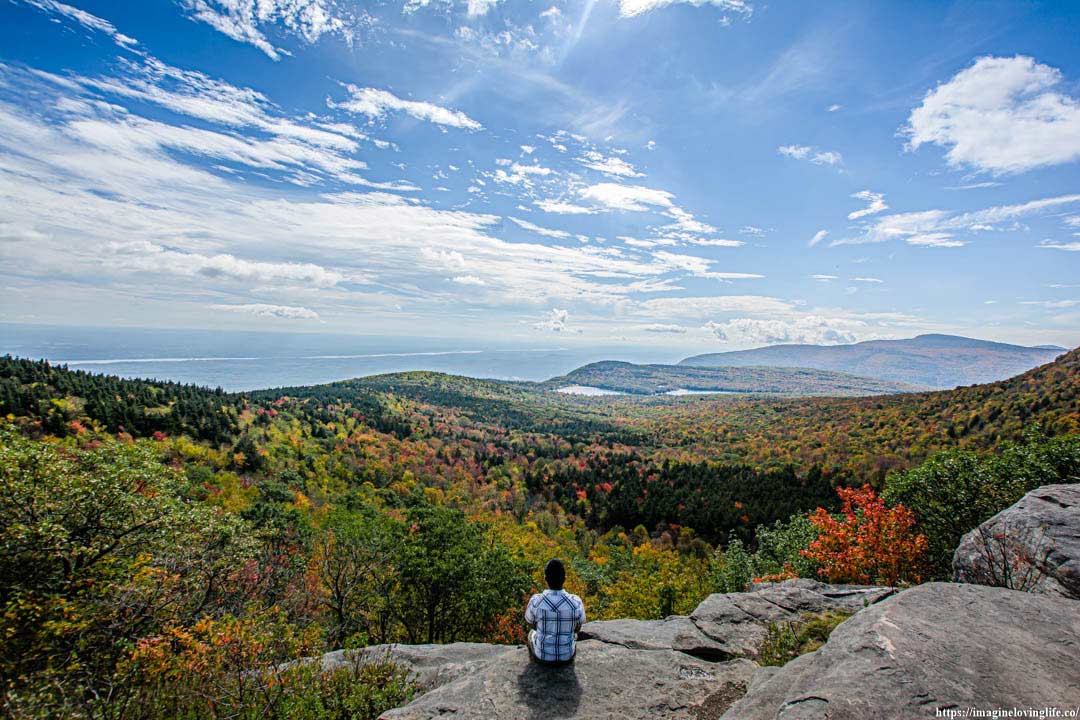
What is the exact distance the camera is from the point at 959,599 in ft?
25.2

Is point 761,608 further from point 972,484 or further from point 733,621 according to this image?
point 972,484

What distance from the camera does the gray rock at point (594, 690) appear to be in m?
7.25

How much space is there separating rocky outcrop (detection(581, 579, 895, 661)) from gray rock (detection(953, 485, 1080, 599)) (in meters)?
2.46

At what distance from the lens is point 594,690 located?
772cm

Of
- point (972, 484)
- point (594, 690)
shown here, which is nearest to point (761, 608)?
point (594, 690)

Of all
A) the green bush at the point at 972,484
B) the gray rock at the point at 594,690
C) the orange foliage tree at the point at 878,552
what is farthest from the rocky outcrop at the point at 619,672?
the green bush at the point at 972,484

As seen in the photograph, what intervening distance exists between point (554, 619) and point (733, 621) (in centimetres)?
602

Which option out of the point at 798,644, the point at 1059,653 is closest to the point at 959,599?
the point at 1059,653

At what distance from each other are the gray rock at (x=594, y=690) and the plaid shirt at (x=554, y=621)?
1.19 feet

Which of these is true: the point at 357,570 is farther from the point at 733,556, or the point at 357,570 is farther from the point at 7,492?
the point at 733,556

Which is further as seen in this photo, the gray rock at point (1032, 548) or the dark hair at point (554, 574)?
the gray rock at point (1032, 548)

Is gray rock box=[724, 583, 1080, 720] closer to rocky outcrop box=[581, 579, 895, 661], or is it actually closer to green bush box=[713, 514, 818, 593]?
rocky outcrop box=[581, 579, 895, 661]

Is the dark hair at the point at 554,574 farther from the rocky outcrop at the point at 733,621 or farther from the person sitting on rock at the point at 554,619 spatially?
the rocky outcrop at the point at 733,621

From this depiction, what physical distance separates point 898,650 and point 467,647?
10655mm
